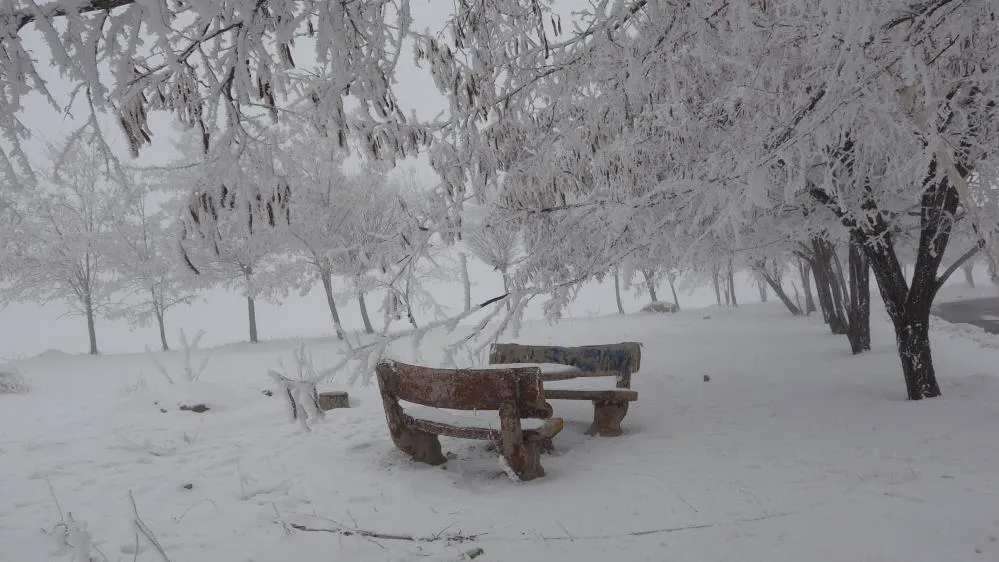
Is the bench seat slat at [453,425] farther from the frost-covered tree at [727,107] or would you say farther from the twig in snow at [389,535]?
the frost-covered tree at [727,107]

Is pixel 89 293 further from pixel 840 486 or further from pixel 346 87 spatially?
pixel 840 486

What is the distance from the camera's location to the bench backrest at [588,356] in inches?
234

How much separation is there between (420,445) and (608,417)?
1.84m

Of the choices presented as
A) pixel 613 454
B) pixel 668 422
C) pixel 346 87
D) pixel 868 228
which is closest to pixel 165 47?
pixel 346 87

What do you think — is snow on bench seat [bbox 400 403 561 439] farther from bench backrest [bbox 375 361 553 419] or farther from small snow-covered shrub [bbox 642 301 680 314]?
small snow-covered shrub [bbox 642 301 680 314]

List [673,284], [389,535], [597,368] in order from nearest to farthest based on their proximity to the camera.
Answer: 1. [389,535]
2. [597,368]
3. [673,284]

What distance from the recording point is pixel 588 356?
20.0 ft

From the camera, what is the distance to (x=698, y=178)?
3941mm

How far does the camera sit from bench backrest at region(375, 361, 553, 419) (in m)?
3.79

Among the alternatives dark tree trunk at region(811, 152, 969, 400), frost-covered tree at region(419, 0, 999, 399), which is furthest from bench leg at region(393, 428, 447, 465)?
dark tree trunk at region(811, 152, 969, 400)

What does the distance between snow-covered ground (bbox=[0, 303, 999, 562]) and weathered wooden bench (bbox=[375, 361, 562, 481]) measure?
0.70 ft

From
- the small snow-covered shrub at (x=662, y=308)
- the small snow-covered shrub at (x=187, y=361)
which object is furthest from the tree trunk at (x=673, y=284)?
the small snow-covered shrub at (x=187, y=361)

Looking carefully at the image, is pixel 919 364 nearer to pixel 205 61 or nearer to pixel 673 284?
pixel 205 61

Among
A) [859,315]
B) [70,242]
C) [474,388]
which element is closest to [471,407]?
[474,388]
